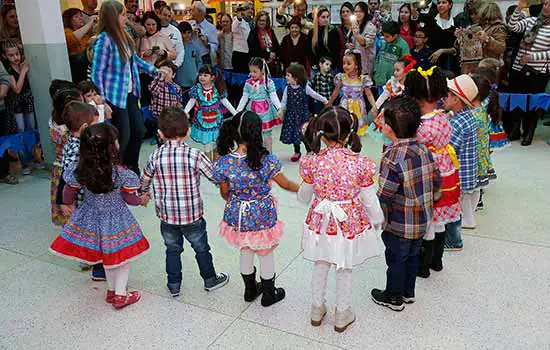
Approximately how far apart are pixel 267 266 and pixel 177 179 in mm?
660

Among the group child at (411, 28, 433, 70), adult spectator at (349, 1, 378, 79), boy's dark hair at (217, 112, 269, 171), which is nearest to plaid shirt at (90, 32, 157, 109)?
boy's dark hair at (217, 112, 269, 171)

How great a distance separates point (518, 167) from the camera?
4.96 m

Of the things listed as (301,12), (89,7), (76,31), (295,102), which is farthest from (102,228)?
(301,12)

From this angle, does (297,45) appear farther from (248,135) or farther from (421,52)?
(248,135)

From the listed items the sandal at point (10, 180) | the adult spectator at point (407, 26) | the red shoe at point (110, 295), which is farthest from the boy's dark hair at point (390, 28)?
the red shoe at point (110, 295)

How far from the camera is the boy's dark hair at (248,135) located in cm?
246

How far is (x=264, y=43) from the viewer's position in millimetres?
7047

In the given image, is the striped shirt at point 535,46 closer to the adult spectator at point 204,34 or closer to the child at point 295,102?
the child at point 295,102

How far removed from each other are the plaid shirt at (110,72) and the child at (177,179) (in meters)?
1.60

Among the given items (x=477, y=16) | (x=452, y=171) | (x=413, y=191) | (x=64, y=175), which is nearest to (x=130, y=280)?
(x=64, y=175)

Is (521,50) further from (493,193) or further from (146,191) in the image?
(146,191)

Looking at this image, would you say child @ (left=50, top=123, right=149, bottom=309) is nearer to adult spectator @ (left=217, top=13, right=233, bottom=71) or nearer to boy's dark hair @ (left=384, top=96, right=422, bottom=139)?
boy's dark hair @ (left=384, top=96, right=422, bottom=139)

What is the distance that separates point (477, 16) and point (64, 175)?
16.6ft

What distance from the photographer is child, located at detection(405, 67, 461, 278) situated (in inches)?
108
